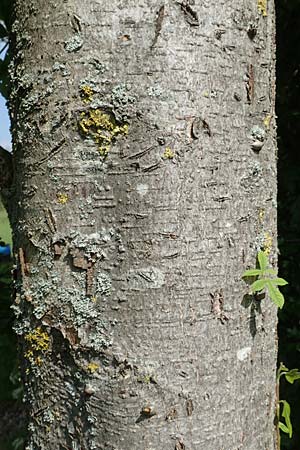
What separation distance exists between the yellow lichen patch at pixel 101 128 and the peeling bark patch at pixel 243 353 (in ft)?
1.35

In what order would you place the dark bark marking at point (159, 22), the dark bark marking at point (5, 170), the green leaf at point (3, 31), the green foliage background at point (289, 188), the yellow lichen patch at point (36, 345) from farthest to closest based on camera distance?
the green foliage background at point (289, 188), the green leaf at point (3, 31), the dark bark marking at point (5, 170), the yellow lichen patch at point (36, 345), the dark bark marking at point (159, 22)

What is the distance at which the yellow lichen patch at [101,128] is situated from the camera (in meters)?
0.97

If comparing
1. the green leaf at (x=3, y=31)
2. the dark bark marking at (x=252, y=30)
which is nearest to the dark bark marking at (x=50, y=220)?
the dark bark marking at (x=252, y=30)

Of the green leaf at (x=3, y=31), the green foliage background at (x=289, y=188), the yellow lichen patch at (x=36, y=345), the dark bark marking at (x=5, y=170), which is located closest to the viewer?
the yellow lichen patch at (x=36, y=345)

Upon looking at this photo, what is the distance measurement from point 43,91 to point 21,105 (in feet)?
0.26

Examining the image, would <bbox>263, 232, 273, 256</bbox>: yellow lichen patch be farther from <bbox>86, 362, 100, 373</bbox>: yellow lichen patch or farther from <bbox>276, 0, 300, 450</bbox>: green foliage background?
<bbox>276, 0, 300, 450</bbox>: green foliage background

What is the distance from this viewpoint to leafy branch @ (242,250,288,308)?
1.04m

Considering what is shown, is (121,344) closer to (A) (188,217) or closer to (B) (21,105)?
(A) (188,217)

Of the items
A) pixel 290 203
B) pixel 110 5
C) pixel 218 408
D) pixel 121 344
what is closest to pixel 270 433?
pixel 218 408

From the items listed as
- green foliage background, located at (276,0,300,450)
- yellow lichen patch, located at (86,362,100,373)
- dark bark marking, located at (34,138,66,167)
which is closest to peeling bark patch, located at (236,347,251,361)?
yellow lichen patch, located at (86,362,100,373)

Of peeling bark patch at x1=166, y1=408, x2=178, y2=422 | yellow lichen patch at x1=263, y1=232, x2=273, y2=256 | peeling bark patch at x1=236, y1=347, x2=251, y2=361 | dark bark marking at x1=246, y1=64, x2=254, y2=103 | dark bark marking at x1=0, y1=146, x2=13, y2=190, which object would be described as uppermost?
dark bark marking at x1=246, y1=64, x2=254, y2=103

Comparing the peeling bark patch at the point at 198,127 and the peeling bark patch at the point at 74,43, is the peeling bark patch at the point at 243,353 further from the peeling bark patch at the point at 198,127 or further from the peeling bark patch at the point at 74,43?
the peeling bark patch at the point at 74,43

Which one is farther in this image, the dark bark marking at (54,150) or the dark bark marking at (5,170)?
the dark bark marking at (5,170)

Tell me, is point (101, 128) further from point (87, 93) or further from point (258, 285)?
point (258, 285)
